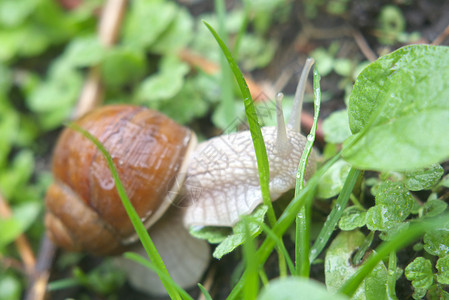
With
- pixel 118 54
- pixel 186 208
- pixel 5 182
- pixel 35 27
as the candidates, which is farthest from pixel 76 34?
pixel 186 208

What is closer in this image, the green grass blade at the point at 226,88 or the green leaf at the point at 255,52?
the green grass blade at the point at 226,88

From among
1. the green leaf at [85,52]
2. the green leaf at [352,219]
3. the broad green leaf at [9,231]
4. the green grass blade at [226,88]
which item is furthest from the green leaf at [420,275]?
the green leaf at [85,52]

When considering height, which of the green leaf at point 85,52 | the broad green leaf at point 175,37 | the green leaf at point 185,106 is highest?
the broad green leaf at point 175,37

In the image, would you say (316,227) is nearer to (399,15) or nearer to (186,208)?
(186,208)

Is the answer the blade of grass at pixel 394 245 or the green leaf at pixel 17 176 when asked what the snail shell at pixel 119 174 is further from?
the blade of grass at pixel 394 245

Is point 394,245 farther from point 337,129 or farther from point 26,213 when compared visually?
point 26,213
